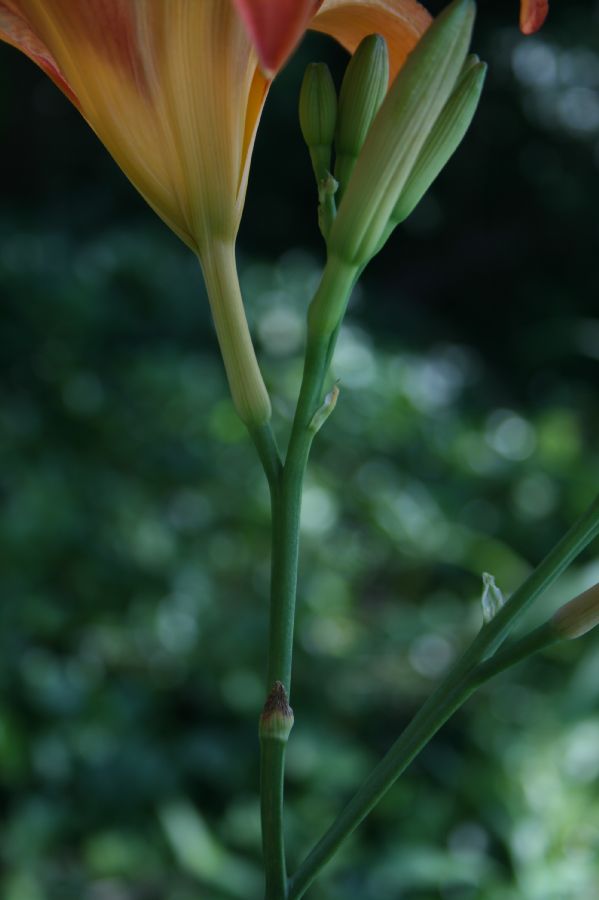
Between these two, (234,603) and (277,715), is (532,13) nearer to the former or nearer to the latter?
(277,715)

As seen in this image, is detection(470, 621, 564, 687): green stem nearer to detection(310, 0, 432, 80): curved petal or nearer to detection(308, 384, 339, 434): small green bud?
detection(308, 384, 339, 434): small green bud

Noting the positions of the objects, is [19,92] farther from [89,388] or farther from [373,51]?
[373,51]

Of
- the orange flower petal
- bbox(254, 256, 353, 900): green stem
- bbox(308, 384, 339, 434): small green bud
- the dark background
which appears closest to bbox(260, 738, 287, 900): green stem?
bbox(254, 256, 353, 900): green stem

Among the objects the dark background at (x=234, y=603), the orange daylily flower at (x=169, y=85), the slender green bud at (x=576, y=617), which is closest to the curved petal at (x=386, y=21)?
the orange daylily flower at (x=169, y=85)

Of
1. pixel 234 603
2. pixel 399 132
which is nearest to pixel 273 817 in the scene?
pixel 399 132

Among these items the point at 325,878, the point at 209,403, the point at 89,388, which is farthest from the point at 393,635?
the point at 89,388

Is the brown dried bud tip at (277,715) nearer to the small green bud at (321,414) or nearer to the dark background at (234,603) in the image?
the small green bud at (321,414)
